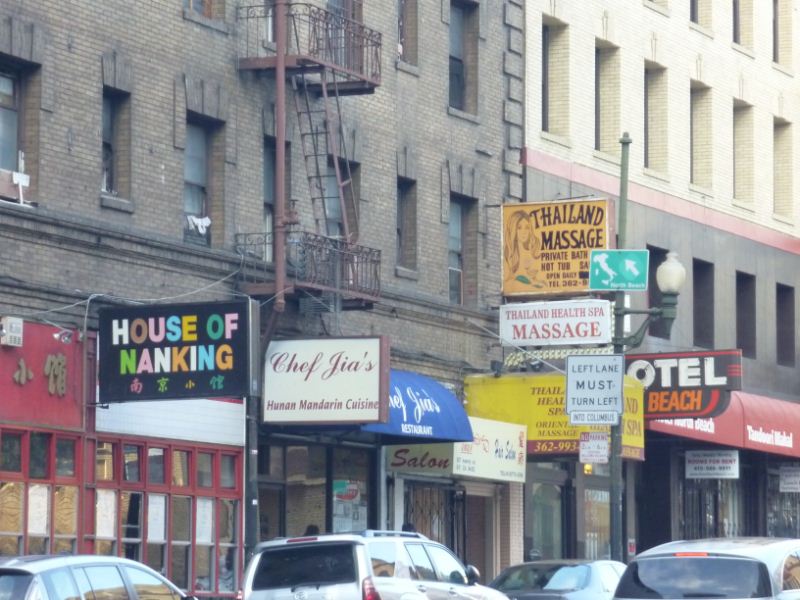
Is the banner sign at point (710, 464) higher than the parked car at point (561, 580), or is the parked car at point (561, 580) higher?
the banner sign at point (710, 464)

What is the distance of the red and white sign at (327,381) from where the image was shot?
933 inches

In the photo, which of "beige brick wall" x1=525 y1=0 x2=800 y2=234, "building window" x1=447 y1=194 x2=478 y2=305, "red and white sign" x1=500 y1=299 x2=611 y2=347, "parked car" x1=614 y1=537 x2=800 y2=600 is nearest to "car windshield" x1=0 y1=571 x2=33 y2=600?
"parked car" x1=614 y1=537 x2=800 y2=600

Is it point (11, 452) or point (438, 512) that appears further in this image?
point (438, 512)

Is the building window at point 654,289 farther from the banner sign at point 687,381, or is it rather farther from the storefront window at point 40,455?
the storefront window at point 40,455

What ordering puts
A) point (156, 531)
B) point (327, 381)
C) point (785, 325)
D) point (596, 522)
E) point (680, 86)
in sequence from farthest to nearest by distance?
point (785, 325) → point (680, 86) → point (596, 522) → point (327, 381) → point (156, 531)

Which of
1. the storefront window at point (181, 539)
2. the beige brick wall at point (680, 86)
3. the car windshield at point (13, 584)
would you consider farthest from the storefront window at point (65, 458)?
the beige brick wall at point (680, 86)

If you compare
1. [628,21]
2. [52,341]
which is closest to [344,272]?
[52,341]

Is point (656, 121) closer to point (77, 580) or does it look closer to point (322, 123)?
point (322, 123)

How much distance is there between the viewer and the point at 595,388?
1010 inches

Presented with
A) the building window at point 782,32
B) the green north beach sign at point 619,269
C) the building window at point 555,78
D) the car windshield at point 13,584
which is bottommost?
the car windshield at point 13,584

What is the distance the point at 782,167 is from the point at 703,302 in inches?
218

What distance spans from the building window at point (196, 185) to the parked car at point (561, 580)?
608 centimetres

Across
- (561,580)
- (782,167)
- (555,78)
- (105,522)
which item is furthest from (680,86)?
(105,522)

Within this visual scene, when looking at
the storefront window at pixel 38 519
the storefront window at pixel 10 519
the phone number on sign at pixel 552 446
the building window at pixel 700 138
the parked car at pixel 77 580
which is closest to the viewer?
the parked car at pixel 77 580
